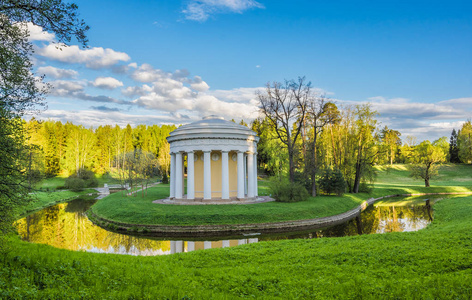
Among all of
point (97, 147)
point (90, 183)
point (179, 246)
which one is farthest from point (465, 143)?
point (97, 147)

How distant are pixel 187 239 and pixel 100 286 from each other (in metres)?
10.9

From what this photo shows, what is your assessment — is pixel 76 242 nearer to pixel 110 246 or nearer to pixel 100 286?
pixel 110 246

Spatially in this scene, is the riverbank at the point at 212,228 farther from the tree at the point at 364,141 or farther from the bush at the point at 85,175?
the bush at the point at 85,175

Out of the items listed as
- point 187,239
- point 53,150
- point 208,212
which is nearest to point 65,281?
point 187,239

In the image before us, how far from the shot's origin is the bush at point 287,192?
26797 mm

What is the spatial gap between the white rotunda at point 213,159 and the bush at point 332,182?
932 centimetres

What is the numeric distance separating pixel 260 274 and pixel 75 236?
14935mm

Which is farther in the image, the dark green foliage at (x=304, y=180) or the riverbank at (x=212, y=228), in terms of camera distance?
the dark green foliage at (x=304, y=180)

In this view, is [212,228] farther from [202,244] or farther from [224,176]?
[224,176]

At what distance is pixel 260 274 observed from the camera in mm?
8195

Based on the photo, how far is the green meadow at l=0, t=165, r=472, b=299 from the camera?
6387 mm

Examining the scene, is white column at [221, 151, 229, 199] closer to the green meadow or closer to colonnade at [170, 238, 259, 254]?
colonnade at [170, 238, 259, 254]

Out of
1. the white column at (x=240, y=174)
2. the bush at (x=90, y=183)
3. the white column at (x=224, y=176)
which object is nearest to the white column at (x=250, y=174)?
the white column at (x=240, y=174)

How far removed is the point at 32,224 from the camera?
22.4m
